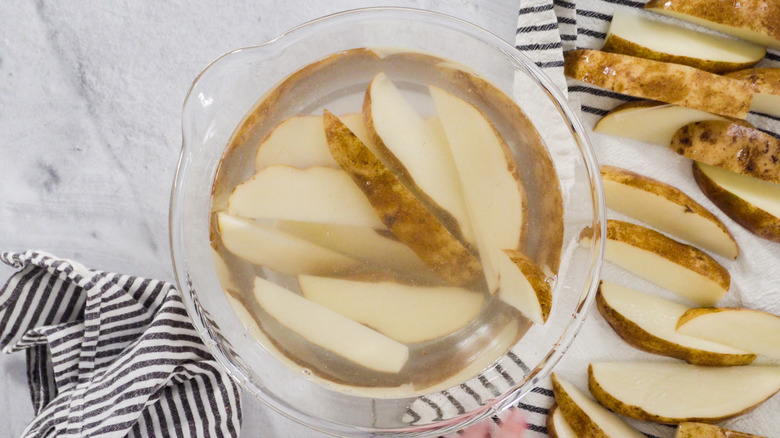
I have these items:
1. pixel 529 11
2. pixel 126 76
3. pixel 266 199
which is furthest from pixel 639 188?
pixel 126 76

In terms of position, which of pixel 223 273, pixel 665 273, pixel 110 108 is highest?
pixel 110 108

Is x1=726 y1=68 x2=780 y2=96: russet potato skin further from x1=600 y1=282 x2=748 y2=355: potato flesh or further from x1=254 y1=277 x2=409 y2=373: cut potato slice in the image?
x1=254 y1=277 x2=409 y2=373: cut potato slice

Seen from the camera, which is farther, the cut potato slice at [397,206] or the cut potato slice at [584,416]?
the cut potato slice at [584,416]

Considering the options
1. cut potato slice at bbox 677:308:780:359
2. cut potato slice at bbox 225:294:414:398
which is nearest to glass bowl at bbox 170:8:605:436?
cut potato slice at bbox 225:294:414:398

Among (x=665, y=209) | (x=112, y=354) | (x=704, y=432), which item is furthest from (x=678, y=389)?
(x=112, y=354)

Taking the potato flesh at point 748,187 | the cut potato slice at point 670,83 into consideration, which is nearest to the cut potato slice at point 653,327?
the potato flesh at point 748,187

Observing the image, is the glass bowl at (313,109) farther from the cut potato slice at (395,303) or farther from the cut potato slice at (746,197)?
the cut potato slice at (746,197)

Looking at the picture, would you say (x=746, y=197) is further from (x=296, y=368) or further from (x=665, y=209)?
(x=296, y=368)
